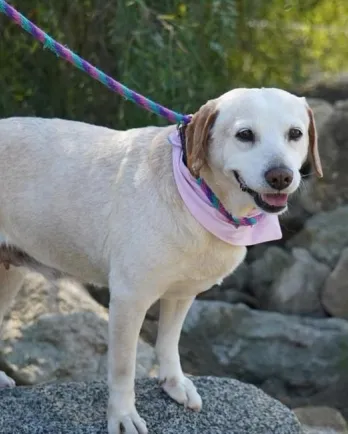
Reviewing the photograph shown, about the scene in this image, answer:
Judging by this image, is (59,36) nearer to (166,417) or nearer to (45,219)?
(45,219)

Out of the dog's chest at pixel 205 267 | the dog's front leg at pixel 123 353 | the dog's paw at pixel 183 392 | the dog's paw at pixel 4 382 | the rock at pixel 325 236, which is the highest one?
the dog's chest at pixel 205 267

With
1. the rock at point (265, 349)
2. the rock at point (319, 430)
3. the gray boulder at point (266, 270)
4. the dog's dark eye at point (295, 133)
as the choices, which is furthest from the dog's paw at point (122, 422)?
the gray boulder at point (266, 270)

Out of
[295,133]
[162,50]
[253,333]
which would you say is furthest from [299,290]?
[295,133]

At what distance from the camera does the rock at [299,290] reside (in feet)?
24.8

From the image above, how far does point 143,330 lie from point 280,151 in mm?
3323

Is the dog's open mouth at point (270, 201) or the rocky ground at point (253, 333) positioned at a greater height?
the dog's open mouth at point (270, 201)

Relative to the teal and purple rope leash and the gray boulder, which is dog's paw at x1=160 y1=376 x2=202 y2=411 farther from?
the gray boulder

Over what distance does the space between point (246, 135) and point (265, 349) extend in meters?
3.37

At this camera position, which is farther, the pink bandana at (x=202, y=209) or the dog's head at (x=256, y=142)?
the pink bandana at (x=202, y=209)

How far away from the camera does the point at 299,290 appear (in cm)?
762

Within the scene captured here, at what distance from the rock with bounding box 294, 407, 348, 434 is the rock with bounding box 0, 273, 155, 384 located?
1.00 m

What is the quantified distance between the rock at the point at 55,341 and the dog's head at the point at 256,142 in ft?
6.77

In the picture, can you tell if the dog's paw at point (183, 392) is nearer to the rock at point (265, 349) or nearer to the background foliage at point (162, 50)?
the rock at point (265, 349)

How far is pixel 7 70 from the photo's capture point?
23.7ft
